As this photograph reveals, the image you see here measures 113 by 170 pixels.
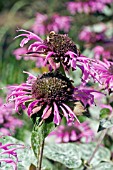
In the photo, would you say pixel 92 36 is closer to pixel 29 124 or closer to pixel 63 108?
pixel 29 124

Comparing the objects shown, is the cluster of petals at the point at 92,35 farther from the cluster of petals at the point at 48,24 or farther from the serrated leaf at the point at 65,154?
the serrated leaf at the point at 65,154

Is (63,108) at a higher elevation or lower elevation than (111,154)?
higher

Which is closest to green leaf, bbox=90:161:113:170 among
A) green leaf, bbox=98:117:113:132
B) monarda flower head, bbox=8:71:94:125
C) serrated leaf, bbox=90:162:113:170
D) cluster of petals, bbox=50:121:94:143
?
serrated leaf, bbox=90:162:113:170

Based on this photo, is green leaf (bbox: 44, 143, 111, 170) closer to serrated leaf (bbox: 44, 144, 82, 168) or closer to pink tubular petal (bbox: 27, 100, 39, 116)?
serrated leaf (bbox: 44, 144, 82, 168)

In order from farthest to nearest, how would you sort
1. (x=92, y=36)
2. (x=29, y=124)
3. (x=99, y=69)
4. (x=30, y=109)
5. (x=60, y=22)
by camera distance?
(x=60, y=22)
(x=92, y=36)
(x=29, y=124)
(x=99, y=69)
(x=30, y=109)

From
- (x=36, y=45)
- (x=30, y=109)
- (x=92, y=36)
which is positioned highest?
(x=92, y=36)

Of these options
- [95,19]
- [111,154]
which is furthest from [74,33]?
[111,154]
